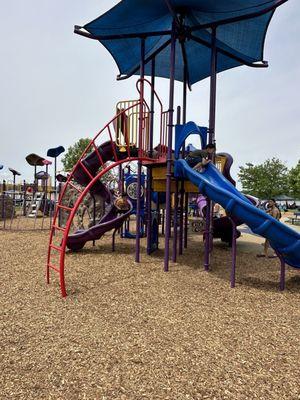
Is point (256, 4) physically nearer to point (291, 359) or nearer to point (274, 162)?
point (291, 359)

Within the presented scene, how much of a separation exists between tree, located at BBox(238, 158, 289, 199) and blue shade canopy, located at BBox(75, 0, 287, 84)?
41915mm

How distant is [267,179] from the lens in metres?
49.0

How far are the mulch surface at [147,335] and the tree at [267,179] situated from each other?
4503 centimetres

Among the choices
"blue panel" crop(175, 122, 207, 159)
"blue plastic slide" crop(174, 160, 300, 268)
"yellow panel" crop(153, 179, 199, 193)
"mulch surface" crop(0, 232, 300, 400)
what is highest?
"blue panel" crop(175, 122, 207, 159)

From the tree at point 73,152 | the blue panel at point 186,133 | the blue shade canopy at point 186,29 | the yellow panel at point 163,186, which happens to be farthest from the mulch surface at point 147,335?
the tree at point 73,152

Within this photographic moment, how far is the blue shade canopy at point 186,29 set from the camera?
6.66 m

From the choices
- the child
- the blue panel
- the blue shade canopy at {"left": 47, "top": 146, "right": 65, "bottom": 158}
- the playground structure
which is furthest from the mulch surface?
the blue shade canopy at {"left": 47, "top": 146, "right": 65, "bottom": 158}

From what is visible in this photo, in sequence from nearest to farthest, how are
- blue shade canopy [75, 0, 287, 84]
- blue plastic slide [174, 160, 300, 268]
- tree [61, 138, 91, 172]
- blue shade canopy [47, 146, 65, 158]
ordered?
blue plastic slide [174, 160, 300, 268], blue shade canopy [75, 0, 287, 84], blue shade canopy [47, 146, 65, 158], tree [61, 138, 91, 172]

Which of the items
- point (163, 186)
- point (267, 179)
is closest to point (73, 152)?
point (267, 179)

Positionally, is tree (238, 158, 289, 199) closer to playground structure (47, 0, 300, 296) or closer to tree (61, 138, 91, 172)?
tree (61, 138, 91, 172)

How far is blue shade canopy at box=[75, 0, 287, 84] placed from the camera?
6.66m

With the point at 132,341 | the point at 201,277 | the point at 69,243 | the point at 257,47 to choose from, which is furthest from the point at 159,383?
the point at 257,47

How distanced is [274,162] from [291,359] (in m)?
51.0

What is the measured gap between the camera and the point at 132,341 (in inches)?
138
